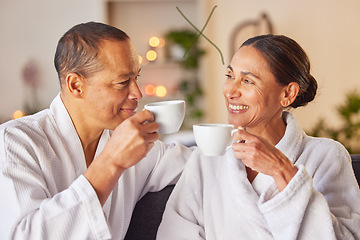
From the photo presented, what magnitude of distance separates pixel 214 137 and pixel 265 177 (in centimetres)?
39

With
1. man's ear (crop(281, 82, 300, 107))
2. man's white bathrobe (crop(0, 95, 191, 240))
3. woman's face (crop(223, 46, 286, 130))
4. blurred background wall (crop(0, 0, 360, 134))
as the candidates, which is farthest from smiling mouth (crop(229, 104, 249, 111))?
blurred background wall (crop(0, 0, 360, 134))

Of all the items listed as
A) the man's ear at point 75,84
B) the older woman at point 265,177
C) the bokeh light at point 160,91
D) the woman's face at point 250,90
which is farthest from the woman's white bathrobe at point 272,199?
the bokeh light at point 160,91

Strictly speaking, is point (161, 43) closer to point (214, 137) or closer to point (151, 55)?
point (151, 55)

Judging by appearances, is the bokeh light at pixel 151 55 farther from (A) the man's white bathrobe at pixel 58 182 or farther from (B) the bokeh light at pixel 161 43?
(A) the man's white bathrobe at pixel 58 182

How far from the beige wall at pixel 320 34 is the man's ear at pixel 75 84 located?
3907 mm

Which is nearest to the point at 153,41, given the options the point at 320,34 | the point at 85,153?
the point at 320,34

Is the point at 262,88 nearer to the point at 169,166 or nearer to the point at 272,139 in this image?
the point at 272,139

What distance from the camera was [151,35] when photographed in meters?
5.55

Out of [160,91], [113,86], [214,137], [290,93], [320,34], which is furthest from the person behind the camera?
[160,91]

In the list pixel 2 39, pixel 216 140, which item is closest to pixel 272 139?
pixel 216 140

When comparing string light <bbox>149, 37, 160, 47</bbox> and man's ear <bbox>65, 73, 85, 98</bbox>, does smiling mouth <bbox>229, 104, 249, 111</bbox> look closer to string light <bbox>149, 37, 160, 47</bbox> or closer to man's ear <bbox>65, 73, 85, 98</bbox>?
man's ear <bbox>65, 73, 85, 98</bbox>

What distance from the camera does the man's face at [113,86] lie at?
1559 millimetres

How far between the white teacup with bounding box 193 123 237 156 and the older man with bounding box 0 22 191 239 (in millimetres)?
137

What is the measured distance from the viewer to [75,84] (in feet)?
5.26
